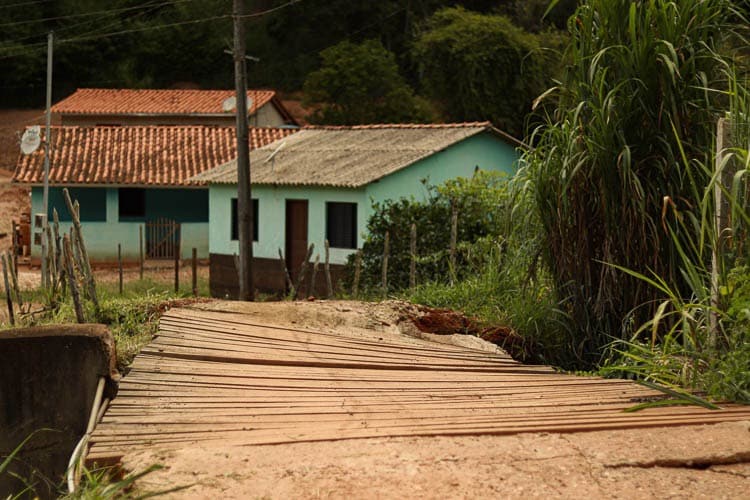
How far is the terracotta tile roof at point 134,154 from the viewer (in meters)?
28.4

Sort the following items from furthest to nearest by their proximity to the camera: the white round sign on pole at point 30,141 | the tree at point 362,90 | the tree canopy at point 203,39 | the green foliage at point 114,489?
the tree canopy at point 203,39, the tree at point 362,90, the white round sign on pole at point 30,141, the green foliage at point 114,489

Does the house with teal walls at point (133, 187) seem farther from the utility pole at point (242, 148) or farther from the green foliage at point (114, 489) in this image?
the green foliage at point (114, 489)

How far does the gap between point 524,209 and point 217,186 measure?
17.4 m

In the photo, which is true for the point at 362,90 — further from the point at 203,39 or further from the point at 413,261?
the point at 413,261

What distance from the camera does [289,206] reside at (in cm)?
2275

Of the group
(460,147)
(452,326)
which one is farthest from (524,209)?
(460,147)

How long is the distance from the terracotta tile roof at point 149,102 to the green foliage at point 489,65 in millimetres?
7098

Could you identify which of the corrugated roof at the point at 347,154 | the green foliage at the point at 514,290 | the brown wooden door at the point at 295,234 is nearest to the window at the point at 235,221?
the corrugated roof at the point at 347,154

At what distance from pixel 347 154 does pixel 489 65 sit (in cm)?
1211

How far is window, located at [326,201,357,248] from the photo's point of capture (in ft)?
69.6

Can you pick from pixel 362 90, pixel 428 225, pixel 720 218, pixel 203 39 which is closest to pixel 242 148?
pixel 428 225

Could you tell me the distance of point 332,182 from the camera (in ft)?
68.1

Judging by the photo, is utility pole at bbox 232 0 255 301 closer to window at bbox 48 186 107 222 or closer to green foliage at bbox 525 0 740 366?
green foliage at bbox 525 0 740 366

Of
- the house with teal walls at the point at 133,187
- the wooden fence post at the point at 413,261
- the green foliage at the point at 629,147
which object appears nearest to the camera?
the green foliage at the point at 629,147
